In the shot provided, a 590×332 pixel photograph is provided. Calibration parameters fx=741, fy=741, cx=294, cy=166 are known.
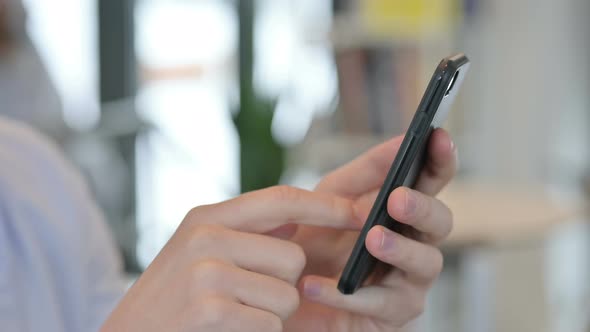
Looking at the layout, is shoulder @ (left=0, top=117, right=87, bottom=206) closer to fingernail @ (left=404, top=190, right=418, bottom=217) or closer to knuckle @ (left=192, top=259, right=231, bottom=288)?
knuckle @ (left=192, top=259, right=231, bottom=288)

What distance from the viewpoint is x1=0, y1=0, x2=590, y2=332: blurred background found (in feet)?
10.9

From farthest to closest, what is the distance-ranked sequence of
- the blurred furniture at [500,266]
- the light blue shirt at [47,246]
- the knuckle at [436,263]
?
1. the blurred furniture at [500,266]
2. the light blue shirt at [47,246]
3. the knuckle at [436,263]

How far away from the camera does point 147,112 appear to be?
4.01 metres

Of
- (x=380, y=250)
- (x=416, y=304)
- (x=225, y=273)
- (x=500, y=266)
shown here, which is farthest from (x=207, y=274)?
(x=500, y=266)

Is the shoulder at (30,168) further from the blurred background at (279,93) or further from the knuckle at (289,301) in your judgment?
the blurred background at (279,93)

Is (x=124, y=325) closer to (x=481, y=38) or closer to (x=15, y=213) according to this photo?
(x=15, y=213)

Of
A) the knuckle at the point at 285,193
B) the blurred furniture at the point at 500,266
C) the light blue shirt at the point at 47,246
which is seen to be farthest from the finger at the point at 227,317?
the blurred furniture at the point at 500,266

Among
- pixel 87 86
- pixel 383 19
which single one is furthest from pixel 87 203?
pixel 87 86

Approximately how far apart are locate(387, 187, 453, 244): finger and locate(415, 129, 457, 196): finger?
0.04m

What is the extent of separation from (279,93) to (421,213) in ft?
10.4

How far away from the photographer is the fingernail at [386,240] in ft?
2.05

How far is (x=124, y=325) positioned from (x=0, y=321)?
0.29 m

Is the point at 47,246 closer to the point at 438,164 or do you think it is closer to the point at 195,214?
the point at 195,214

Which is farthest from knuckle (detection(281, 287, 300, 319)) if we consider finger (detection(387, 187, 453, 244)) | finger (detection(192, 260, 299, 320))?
finger (detection(387, 187, 453, 244))
